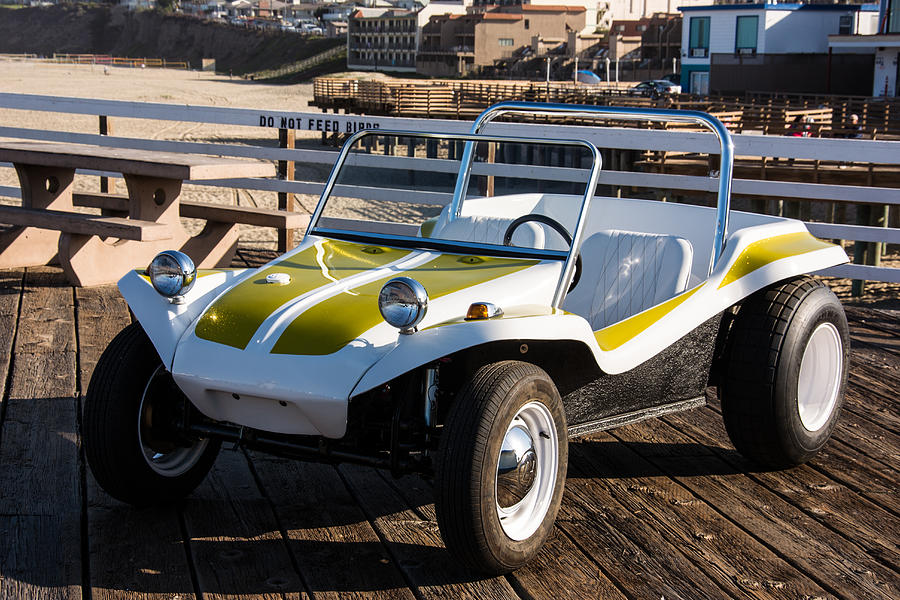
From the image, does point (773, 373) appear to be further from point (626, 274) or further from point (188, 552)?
point (188, 552)

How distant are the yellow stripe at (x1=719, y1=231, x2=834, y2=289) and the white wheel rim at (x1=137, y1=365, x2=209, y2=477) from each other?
206 centimetres

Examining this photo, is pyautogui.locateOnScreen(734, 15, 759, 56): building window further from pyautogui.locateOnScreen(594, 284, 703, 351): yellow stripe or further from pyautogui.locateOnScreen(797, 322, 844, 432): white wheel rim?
pyautogui.locateOnScreen(594, 284, 703, 351): yellow stripe

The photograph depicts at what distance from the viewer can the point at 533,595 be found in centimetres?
320

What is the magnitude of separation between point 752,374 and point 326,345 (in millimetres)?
1785

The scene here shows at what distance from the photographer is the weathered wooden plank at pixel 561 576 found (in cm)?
322

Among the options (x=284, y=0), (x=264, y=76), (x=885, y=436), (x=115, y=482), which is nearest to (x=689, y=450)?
(x=885, y=436)

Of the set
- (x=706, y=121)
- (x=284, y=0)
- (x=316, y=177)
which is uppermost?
(x=284, y=0)

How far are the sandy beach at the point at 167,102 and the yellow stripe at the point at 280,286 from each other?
18.9ft

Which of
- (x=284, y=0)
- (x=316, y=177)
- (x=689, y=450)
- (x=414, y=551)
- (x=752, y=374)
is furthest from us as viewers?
(x=284, y=0)

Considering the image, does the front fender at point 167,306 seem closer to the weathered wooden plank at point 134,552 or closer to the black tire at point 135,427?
the black tire at point 135,427

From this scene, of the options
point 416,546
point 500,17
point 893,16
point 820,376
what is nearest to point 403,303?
point 416,546

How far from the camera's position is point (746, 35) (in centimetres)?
4831

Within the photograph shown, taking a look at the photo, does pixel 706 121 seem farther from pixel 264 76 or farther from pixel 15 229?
pixel 264 76

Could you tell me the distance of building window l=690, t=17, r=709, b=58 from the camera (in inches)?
1982
